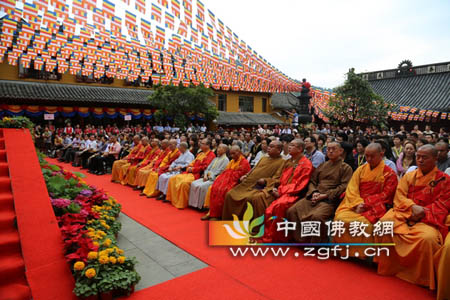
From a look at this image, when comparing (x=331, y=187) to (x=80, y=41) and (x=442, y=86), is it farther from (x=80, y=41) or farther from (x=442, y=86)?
(x=442, y=86)

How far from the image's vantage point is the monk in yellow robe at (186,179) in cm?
615

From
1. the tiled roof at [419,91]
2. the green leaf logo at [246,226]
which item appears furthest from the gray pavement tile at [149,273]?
the tiled roof at [419,91]

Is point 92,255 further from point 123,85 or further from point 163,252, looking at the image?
point 123,85

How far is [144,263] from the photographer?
3.60 m

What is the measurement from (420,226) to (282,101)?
26.7m

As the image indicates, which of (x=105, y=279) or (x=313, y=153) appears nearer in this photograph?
(x=105, y=279)

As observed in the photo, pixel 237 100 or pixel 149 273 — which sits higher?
pixel 237 100

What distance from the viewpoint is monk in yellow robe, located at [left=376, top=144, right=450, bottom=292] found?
116 inches

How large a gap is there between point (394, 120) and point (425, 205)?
18.0 m

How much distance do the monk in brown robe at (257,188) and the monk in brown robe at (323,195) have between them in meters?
0.63

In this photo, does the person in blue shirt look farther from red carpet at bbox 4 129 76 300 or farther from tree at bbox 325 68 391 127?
tree at bbox 325 68 391 127

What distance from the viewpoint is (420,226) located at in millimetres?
3162

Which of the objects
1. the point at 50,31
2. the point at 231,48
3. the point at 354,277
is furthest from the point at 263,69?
the point at 354,277

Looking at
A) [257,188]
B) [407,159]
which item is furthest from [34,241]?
[407,159]
